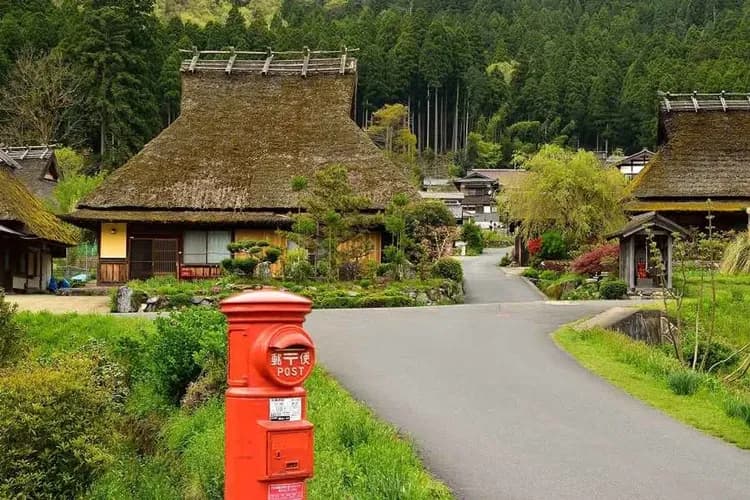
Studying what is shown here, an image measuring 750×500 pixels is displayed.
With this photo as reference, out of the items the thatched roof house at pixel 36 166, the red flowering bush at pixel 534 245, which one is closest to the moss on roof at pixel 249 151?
the red flowering bush at pixel 534 245

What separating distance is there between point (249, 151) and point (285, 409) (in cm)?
2822

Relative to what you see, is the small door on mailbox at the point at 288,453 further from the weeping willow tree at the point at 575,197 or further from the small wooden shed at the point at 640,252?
the weeping willow tree at the point at 575,197

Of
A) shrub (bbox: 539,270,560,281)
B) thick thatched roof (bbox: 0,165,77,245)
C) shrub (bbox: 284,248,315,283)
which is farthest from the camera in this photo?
shrub (bbox: 539,270,560,281)

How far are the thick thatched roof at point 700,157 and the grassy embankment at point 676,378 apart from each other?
63.2ft

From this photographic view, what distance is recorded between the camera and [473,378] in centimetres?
1147

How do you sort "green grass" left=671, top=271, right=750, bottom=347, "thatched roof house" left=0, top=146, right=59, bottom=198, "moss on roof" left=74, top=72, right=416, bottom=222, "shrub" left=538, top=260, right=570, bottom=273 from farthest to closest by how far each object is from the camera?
"thatched roof house" left=0, top=146, right=59, bottom=198 < "shrub" left=538, top=260, right=570, bottom=273 < "moss on roof" left=74, top=72, right=416, bottom=222 < "green grass" left=671, top=271, right=750, bottom=347

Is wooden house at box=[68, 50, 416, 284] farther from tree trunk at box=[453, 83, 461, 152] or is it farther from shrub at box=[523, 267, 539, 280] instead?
tree trunk at box=[453, 83, 461, 152]

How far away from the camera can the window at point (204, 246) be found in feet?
98.4

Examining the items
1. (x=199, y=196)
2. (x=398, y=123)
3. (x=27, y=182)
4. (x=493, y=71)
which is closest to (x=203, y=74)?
(x=199, y=196)

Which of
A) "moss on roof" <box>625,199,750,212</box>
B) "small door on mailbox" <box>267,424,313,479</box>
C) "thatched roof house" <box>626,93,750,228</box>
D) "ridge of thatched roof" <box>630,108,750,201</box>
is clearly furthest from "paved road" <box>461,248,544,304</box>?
"small door on mailbox" <box>267,424,313,479</box>

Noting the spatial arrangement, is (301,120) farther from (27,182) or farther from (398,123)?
(398,123)

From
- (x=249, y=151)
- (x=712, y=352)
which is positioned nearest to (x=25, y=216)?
(x=249, y=151)

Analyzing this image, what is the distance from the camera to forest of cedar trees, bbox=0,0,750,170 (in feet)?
168

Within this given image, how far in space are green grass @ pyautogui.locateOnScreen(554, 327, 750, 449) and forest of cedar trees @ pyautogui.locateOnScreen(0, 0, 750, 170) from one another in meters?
39.1
